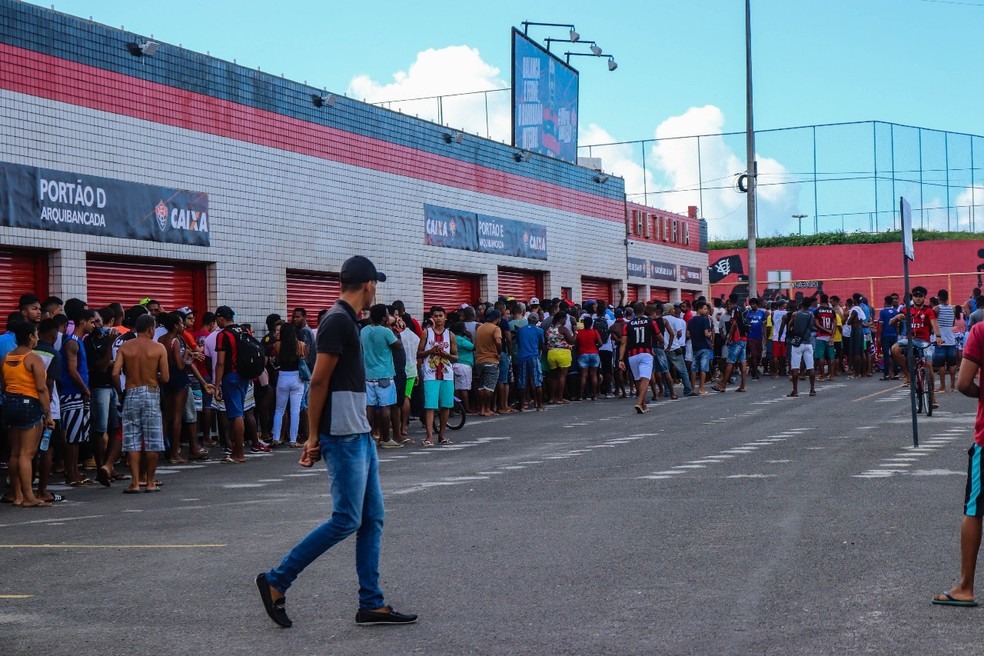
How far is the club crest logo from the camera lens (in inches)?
768

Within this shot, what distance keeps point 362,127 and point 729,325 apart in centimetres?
935

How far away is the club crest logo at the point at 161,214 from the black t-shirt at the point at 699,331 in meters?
11.5

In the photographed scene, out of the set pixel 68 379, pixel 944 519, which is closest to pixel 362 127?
pixel 68 379

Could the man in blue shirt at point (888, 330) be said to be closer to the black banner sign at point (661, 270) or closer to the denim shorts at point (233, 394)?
the black banner sign at point (661, 270)

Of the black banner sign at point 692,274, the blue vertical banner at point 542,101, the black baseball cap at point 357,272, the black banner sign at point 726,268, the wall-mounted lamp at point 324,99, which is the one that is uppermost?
the blue vertical banner at point 542,101

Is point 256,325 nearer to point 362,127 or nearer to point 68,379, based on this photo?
point 362,127

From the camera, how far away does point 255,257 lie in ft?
71.4

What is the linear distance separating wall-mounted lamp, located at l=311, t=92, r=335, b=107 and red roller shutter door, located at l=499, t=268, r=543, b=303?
796 centimetres

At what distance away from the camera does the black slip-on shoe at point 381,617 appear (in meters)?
6.41

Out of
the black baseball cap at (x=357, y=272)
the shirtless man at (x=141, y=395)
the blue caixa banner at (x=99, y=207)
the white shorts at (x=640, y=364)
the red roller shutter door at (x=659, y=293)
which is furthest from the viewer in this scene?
the red roller shutter door at (x=659, y=293)

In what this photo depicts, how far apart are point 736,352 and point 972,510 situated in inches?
798

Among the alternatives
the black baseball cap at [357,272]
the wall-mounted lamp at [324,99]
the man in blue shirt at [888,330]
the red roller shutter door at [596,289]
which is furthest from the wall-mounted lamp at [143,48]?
the red roller shutter door at [596,289]

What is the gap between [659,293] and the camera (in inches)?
1656

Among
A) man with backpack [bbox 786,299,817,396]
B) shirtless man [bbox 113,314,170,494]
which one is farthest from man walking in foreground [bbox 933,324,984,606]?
man with backpack [bbox 786,299,817,396]
